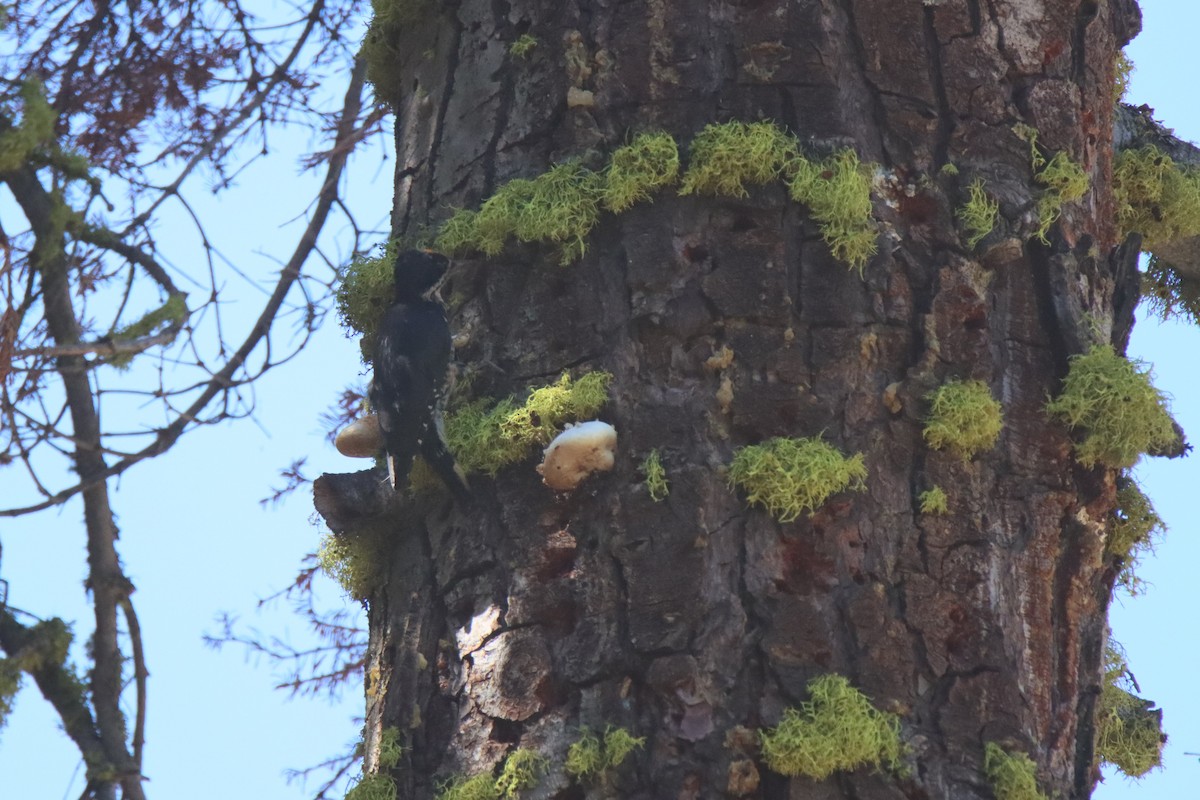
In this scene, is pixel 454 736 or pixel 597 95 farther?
pixel 597 95

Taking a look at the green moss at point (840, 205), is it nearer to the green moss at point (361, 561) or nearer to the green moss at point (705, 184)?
the green moss at point (705, 184)

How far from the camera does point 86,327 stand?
3.05 meters

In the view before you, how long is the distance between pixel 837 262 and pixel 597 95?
0.63 m

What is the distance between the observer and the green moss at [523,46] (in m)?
3.00

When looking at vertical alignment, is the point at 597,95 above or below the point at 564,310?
above

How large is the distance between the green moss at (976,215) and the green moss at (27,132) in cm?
186

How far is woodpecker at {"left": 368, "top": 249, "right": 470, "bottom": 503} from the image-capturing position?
292 cm

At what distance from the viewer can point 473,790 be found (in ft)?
8.02

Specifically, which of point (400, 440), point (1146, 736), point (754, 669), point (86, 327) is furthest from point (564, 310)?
point (1146, 736)

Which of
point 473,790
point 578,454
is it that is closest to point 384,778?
point 473,790

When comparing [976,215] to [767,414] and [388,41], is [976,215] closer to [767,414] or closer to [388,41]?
[767,414]

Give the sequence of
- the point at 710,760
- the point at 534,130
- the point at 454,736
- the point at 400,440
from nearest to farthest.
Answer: the point at 710,760 → the point at 454,736 → the point at 534,130 → the point at 400,440

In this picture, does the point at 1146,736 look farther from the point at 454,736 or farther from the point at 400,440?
the point at 400,440

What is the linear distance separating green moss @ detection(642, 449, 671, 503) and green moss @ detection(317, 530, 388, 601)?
0.70m
